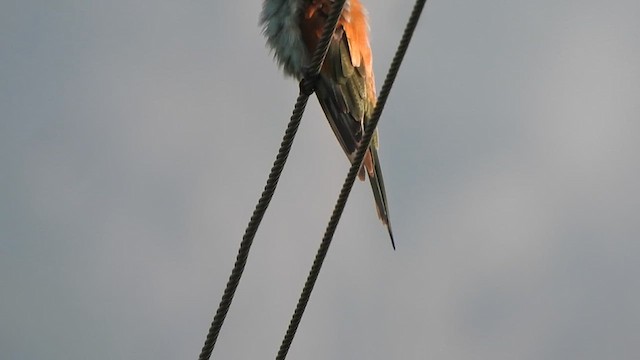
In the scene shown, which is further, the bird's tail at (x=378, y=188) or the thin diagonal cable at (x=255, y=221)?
the bird's tail at (x=378, y=188)

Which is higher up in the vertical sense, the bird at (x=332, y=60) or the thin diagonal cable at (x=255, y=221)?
the bird at (x=332, y=60)

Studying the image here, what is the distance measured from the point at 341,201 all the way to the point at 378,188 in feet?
7.97

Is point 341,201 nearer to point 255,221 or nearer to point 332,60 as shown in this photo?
point 255,221

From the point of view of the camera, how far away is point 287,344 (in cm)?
326

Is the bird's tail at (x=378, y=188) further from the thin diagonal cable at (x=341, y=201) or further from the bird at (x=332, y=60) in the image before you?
the thin diagonal cable at (x=341, y=201)

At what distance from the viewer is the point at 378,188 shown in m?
5.62

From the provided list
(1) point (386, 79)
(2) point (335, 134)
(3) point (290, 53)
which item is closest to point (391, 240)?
(2) point (335, 134)

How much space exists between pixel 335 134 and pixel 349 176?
266 cm

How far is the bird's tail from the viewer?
17.6 feet

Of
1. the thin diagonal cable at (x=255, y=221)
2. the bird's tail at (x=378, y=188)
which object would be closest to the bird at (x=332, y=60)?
the bird's tail at (x=378, y=188)

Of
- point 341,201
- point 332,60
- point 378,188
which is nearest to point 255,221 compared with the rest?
point 341,201

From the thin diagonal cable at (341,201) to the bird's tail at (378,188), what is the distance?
1943mm

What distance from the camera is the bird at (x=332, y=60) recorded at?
5758 mm

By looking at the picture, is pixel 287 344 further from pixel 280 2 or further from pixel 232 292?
pixel 280 2
